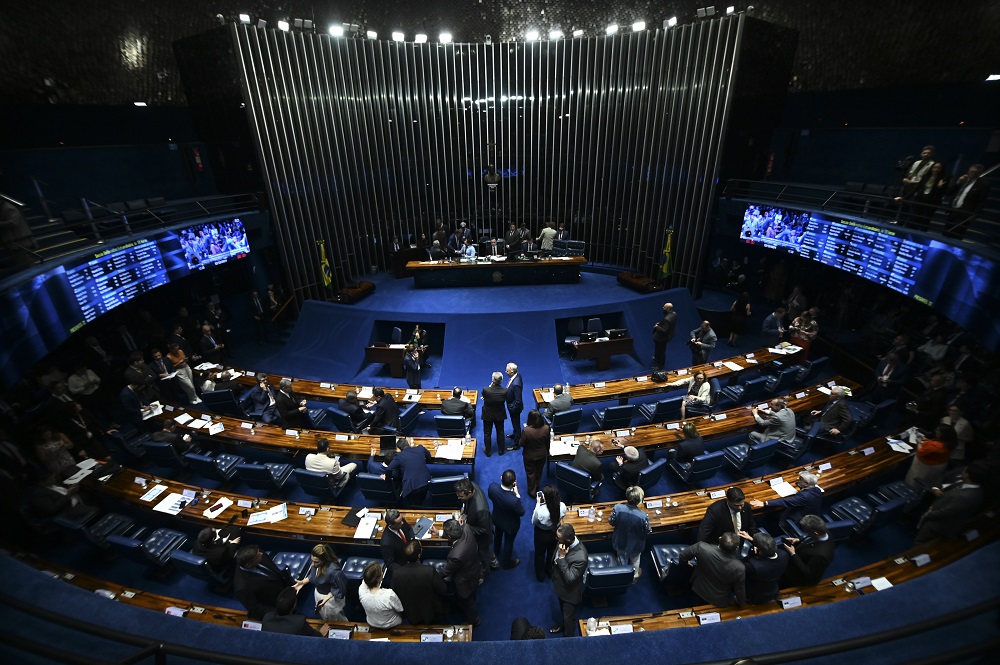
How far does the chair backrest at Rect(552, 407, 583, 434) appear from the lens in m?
7.64

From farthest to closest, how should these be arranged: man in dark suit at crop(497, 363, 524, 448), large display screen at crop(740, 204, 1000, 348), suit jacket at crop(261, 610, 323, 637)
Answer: man in dark suit at crop(497, 363, 524, 448)
large display screen at crop(740, 204, 1000, 348)
suit jacket at crop(261, 610, 323, 637)

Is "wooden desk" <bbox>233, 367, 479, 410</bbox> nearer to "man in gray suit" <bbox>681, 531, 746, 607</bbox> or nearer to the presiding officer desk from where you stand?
the presiding officer desk

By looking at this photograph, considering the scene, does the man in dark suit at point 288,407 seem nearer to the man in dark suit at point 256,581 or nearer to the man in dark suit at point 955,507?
the man in dark suit at point 256,581

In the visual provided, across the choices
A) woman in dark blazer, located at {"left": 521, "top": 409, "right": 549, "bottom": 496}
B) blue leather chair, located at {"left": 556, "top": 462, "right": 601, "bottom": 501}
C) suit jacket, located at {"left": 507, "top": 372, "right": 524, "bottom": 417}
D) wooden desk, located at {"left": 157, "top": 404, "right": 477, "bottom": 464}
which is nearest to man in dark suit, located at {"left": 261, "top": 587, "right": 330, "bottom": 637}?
wooden desk, located at {"left": 157, "top": 404, "right": 477, "bottom": 464}

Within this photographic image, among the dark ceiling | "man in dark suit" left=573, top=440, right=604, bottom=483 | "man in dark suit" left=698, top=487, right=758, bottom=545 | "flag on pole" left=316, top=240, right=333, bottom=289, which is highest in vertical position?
the dark ceiling

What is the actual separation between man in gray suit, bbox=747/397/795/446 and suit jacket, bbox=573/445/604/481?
2917mm

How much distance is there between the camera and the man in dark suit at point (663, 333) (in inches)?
406

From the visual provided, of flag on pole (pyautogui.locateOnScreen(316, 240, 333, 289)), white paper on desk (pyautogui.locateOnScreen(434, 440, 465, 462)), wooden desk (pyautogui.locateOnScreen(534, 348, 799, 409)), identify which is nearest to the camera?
white paper on desk (pyautogui.locateOnScreen(434, 440, 465, 462))

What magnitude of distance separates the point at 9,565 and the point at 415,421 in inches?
228

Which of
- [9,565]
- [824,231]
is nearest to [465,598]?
[9,565]

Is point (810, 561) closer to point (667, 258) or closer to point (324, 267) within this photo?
point (667, 258)

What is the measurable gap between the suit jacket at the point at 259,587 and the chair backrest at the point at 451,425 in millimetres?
3440

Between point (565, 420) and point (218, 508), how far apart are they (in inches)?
211

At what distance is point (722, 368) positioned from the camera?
9.39 m
